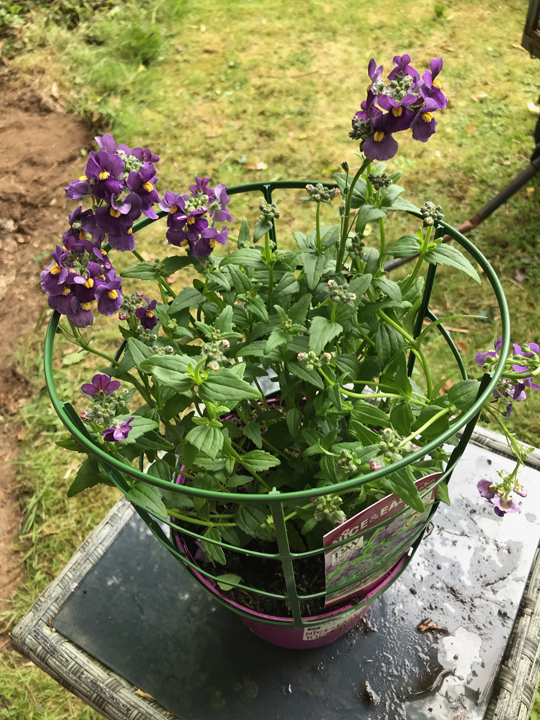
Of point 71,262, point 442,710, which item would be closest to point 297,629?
point 442,710

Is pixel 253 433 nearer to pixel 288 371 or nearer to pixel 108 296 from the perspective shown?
pixel 288 371

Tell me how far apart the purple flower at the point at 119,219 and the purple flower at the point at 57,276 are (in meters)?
0.07

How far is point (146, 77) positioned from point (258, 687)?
303 centimetres

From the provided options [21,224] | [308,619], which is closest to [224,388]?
[308,619]

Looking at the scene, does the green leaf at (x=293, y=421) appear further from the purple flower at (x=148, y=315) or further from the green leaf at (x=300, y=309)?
the purple flower at (x=148, y=315)

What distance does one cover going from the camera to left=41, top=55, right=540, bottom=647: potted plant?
77 cm

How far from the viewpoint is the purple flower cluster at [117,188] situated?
801 millimetres

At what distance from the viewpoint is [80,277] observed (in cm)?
80

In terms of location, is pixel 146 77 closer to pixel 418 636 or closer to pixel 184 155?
pixel 184 155

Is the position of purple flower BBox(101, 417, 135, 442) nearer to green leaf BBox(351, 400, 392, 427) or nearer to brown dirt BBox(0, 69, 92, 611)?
green leaf BBox(351, 400, 392, 427)

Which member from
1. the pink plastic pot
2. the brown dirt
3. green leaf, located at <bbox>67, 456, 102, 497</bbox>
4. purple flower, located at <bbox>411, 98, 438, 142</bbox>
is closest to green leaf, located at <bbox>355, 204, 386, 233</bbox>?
purple flower, located at <bbox>411, 98, 438, 142</bbox>

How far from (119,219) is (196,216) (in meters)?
0.11

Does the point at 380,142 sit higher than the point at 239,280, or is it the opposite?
the point at 380,142

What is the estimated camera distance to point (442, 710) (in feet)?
3.87
